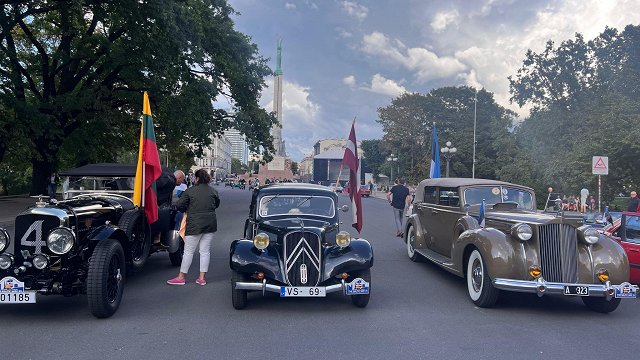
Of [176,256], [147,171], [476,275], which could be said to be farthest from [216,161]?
[476,275]

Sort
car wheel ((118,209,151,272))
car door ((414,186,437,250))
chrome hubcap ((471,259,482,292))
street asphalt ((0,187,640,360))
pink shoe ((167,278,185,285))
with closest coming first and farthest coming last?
1. street asphalt ((0,187,640,360))
2. chrome hubcap ((471,259,482,292))
3. car wheel ((118,209,151,272))
4. pink shoe ((167,278,185,285))
5. car door ((414,186,437,250))

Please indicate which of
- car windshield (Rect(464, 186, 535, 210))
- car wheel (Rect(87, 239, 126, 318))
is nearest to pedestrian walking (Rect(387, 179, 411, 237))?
car windshield (Rect(464, 186, 535, 210))

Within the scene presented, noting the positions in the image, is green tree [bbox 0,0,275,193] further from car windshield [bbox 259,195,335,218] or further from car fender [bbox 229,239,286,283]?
car fender [bbox 229,239,286,283]

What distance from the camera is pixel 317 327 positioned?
5652mm

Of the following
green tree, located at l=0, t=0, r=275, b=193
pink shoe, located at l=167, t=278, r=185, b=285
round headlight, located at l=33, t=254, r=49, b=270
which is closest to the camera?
round headlight, located at l=33, t=254, r=49, b=270

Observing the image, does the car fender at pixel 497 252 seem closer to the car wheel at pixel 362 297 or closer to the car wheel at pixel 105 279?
the car wheel at pixel 362 297

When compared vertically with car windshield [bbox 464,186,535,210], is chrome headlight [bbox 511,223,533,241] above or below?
below

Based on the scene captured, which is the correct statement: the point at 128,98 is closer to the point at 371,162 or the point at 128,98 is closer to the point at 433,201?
the point at 433,201

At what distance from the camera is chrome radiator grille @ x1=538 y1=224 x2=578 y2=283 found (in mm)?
6414

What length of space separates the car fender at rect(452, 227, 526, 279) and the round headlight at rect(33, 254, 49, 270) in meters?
5.49

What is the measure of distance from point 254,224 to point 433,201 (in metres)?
4.12

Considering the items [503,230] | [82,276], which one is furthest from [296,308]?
[503,230]

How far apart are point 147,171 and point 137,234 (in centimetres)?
110

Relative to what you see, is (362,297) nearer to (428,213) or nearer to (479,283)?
(479,283)
